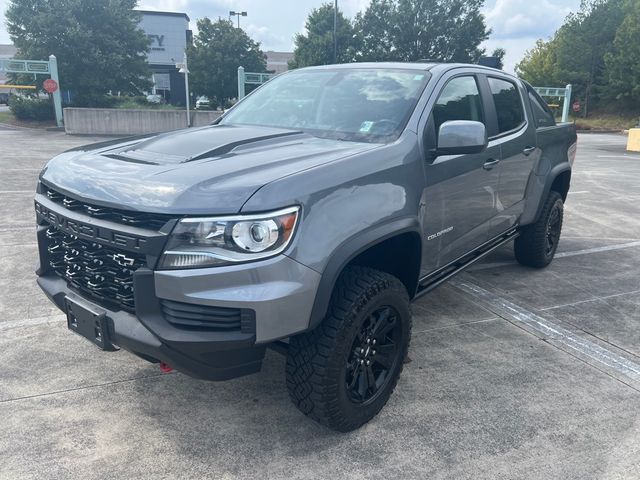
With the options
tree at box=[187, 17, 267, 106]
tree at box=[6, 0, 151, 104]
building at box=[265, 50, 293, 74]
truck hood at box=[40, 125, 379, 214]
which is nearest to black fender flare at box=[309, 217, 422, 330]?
truck hood at box=[40, 125, 379, 214]

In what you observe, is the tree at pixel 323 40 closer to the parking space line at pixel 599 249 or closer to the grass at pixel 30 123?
the grass at pixel 30 123

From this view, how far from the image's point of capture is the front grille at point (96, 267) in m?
2.36

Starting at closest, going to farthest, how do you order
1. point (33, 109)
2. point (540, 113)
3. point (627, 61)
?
point (540, 113) < point (33, 109) < point (627, 61)

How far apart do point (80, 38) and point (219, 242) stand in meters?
28.4

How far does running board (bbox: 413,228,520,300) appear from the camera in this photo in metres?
3.40

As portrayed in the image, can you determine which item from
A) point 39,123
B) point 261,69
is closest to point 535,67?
point 261,69

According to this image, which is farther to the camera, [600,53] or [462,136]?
[600,53]

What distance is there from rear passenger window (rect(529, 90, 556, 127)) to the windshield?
1928mm

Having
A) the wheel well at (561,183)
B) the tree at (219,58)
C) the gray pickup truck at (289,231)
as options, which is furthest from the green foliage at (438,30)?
the gray pickup truck at (289,231)

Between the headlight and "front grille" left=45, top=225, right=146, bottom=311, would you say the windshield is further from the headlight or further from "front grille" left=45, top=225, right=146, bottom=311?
"front grille" left=45, top=225, right=146, bottom=311

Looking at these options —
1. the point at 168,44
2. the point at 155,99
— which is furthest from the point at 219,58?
the point at 168,44

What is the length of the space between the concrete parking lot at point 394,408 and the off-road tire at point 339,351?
7.7 inches

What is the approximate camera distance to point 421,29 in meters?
47.2

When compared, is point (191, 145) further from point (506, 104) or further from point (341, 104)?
point (506, 104)
